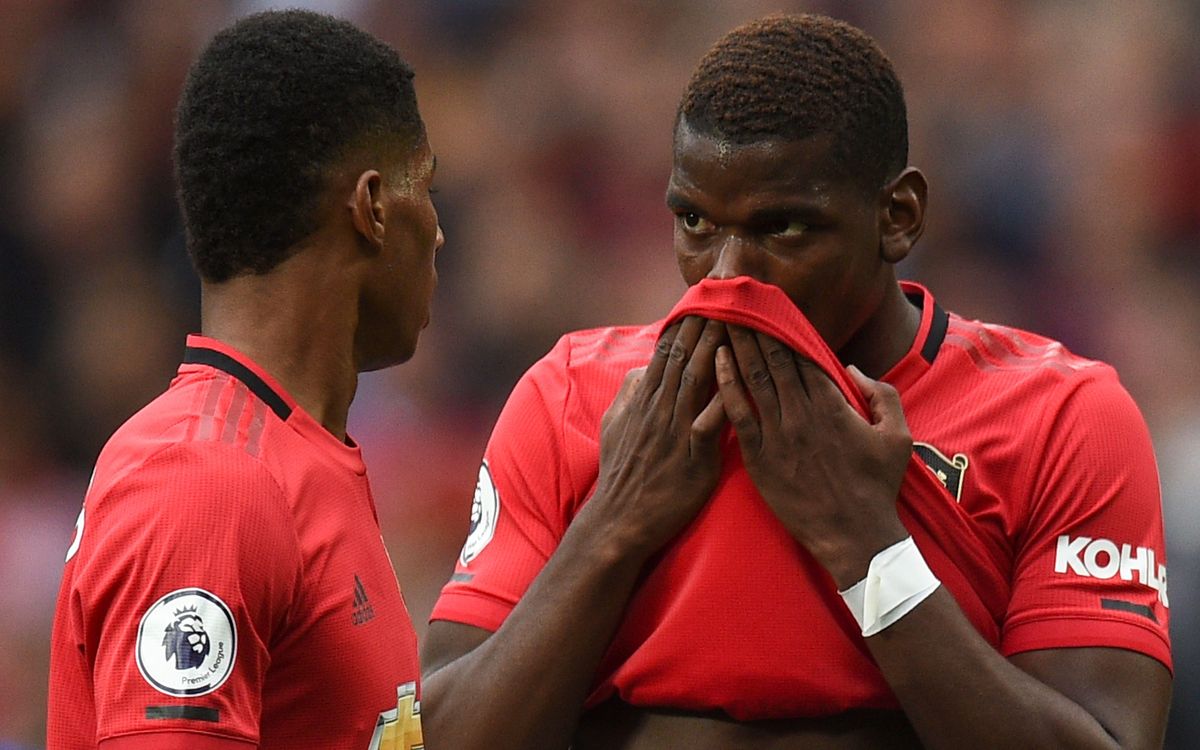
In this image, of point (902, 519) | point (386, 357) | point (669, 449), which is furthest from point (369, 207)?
point (902, 519)

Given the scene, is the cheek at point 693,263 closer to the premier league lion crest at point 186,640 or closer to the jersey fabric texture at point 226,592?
the jersey fabric texture at point 226,592

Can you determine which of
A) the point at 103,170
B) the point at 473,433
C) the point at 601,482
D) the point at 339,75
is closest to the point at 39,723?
the point at 473,433

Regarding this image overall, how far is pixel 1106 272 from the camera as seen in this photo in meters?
6.10

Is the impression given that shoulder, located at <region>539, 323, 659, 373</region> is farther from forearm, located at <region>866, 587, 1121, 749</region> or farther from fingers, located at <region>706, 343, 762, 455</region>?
forearm, located at <region>866, 587, 1121, 749</region>

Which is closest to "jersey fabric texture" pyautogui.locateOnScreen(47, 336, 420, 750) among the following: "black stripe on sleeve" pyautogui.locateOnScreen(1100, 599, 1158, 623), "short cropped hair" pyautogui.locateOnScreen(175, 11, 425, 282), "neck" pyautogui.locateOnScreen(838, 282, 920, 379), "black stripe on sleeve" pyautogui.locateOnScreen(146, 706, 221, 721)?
"black stripe on sleeve" pyautogui.locateOnScreen(146, 706, 221, 721)

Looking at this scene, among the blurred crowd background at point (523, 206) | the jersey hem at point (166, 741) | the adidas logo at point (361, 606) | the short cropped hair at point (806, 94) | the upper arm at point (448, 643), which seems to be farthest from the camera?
the blurred crowd background at point (523, 206)

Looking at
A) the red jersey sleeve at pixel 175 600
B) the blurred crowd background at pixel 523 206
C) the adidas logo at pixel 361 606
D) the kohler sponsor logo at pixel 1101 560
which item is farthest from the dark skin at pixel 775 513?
the blurred crowd background at pixel 523 206

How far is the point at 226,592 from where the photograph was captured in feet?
6.52

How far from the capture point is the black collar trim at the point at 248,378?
89.8 inches

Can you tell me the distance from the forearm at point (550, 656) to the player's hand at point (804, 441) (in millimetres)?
258

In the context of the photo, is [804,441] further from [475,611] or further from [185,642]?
[185,642]

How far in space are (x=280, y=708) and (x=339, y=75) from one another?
2.82 feet

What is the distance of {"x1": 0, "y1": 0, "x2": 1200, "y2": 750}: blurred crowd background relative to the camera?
611 cm

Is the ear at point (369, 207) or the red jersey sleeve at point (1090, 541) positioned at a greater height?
the ear at point (369, 207)
